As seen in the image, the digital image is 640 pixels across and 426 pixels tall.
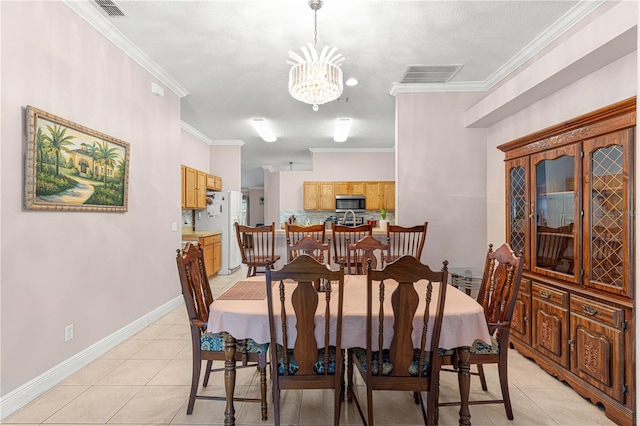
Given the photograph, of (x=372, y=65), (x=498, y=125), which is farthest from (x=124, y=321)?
(x=498, y=125)

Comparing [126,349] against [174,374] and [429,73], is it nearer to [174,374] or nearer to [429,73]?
[174,374]

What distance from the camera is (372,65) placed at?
3846 millimetres

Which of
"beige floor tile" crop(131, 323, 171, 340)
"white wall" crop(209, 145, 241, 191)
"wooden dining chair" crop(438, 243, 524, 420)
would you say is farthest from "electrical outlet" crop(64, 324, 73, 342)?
"white wall" crop(209, 145, 241, 191)

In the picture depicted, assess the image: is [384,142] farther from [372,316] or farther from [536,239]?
[372,316]

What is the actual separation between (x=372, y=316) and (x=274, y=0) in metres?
2.45

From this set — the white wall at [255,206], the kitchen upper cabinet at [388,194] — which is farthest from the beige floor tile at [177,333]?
the white wall at [255,206]

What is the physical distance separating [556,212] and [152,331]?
4.03 meters

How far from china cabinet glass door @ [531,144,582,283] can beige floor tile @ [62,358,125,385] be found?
363 cm

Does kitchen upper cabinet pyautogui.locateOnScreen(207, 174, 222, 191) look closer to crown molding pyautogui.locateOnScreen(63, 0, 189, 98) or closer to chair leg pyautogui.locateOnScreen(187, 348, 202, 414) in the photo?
crown molding pyautogui.locateOnScreen(63, 0, 189, 98)

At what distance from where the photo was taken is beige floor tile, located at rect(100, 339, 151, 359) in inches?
123

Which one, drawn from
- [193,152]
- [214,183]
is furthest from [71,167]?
[214,183]

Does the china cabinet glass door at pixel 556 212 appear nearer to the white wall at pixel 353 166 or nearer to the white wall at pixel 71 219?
the white wall at pixel 71 219

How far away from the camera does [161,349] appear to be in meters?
3.29

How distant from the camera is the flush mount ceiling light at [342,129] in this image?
6047 mm
